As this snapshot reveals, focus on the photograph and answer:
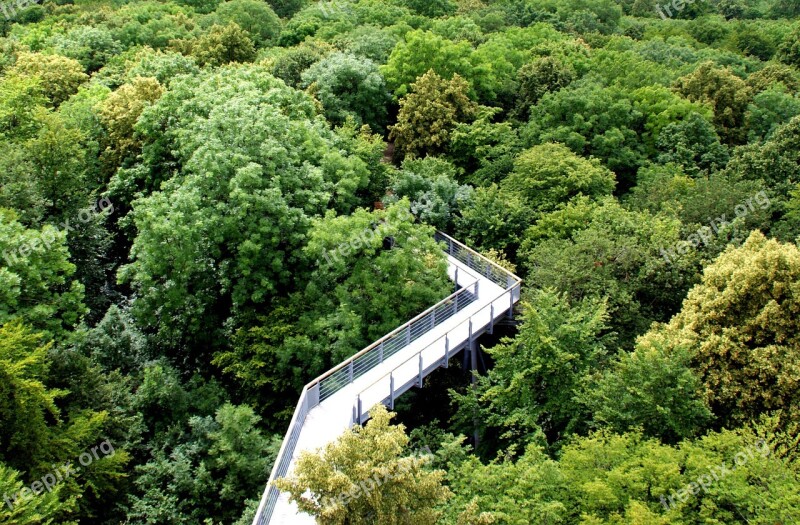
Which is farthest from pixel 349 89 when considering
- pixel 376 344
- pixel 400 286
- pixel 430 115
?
pixel 376 344

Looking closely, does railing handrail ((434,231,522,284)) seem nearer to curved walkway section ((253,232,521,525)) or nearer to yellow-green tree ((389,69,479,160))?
curved walkway section ((253,232,521,525))

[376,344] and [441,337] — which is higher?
[376,344]

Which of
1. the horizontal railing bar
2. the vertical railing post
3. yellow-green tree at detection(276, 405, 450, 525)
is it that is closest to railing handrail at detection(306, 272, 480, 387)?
the horizontal railing bar

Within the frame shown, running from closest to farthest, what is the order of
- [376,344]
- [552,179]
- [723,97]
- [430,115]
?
[376,344]
[552,179]
[430,115]
[723,97]

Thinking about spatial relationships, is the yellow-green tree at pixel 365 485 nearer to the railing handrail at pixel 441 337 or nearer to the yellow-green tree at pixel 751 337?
the railing handrail at pixel 441 337

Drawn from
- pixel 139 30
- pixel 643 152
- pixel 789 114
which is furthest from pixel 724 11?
pixel 139 30

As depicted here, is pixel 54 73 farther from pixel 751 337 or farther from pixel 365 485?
pixel 751 337
